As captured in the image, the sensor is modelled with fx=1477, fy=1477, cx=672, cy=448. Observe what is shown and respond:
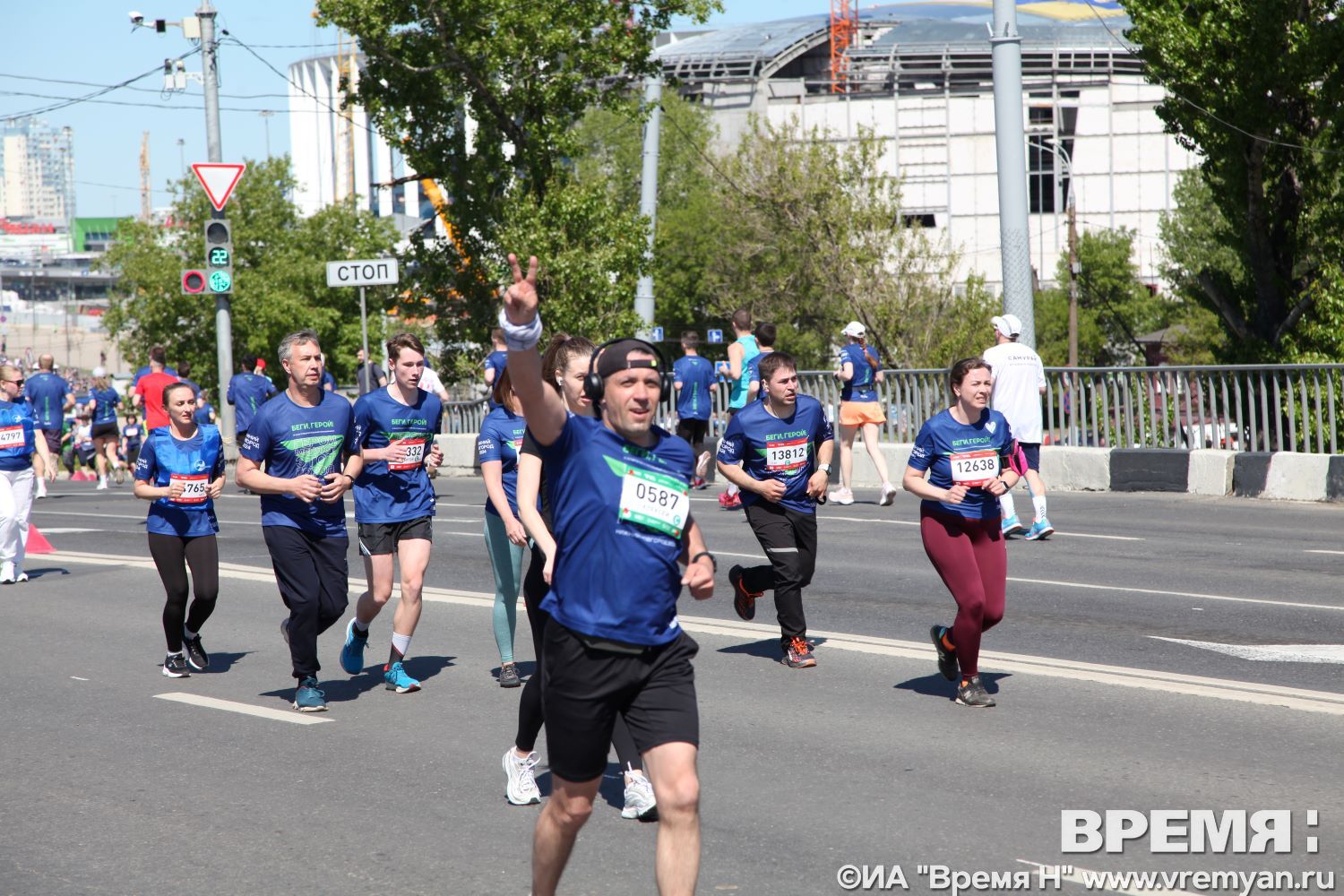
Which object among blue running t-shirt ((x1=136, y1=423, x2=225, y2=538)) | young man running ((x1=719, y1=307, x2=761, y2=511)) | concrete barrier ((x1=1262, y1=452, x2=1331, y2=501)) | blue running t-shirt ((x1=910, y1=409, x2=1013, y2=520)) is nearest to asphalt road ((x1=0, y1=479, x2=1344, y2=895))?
blue running t-shirt ((x1=136, y1=423, x2=225, y2=538))

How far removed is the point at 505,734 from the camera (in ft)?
23.2

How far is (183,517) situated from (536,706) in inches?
155

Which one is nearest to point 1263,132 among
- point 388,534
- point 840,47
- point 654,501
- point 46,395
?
point 388,534

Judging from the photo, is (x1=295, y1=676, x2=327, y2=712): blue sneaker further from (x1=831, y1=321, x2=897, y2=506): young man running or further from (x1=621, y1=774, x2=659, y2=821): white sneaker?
(x1=831, y1=321, x2=897, y2=506): young man running

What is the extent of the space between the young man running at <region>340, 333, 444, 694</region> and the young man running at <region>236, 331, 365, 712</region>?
0.34 metres

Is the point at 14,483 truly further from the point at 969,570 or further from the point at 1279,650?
the point at 1279,650

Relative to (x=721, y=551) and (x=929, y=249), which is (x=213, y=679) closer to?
(x=721, y=551)

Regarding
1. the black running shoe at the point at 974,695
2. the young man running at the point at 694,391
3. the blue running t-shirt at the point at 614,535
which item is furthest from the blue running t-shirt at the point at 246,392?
the blue running t-shirt at the point at 614,535

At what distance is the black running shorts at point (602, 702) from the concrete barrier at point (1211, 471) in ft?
48.1

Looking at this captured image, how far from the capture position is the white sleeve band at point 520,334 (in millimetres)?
4051

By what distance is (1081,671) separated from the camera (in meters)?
8.16

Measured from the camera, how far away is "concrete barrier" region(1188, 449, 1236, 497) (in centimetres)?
1748

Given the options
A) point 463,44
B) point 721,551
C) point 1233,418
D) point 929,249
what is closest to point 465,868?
point 721,551

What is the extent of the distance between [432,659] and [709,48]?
77.6 meters
